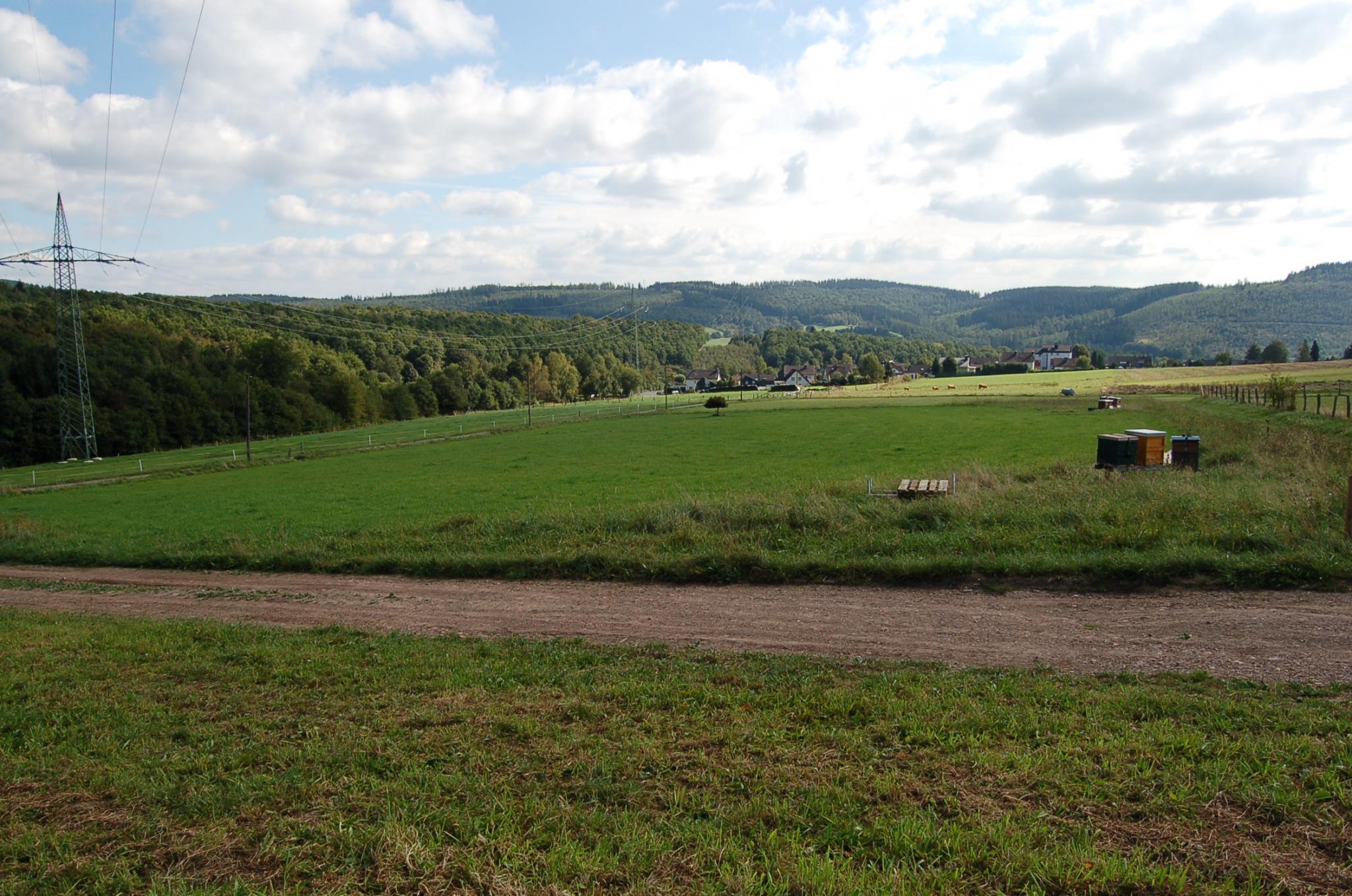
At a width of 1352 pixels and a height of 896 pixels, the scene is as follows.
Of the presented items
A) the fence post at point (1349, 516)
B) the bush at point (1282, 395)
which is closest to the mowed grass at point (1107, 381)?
the bush at point (1282, 395)

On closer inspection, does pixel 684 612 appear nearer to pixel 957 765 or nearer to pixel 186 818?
pixel 957 765

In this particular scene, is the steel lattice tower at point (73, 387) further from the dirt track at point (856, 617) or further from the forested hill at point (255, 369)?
the dirt track at point (856, 617)

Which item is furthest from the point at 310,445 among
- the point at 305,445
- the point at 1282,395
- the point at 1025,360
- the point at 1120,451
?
the point at 1025,360

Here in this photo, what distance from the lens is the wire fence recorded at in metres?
54.7

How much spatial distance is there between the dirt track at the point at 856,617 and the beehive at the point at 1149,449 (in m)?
14.4

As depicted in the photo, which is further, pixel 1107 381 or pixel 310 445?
pixel 1107 381

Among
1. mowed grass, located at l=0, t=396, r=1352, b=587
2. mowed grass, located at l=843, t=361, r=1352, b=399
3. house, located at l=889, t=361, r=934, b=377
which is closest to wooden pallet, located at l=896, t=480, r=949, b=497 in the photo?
mowed grass, located at l=0, t=396, r=1352, b=587

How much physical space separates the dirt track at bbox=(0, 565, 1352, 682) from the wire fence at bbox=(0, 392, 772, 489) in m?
47.4

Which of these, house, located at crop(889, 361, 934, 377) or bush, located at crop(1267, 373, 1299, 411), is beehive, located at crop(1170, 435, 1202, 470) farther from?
house, located at crop(889, 361, 934, 377)

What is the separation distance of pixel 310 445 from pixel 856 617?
71609 mm

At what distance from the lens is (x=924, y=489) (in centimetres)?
1917

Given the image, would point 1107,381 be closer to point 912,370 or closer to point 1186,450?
point 912,370

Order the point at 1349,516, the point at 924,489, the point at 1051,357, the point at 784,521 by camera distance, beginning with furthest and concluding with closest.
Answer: the point at 1051,357
the point at 924,489
the point at 784,521
the point at 1349,516

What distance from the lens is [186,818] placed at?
497 centimetres
